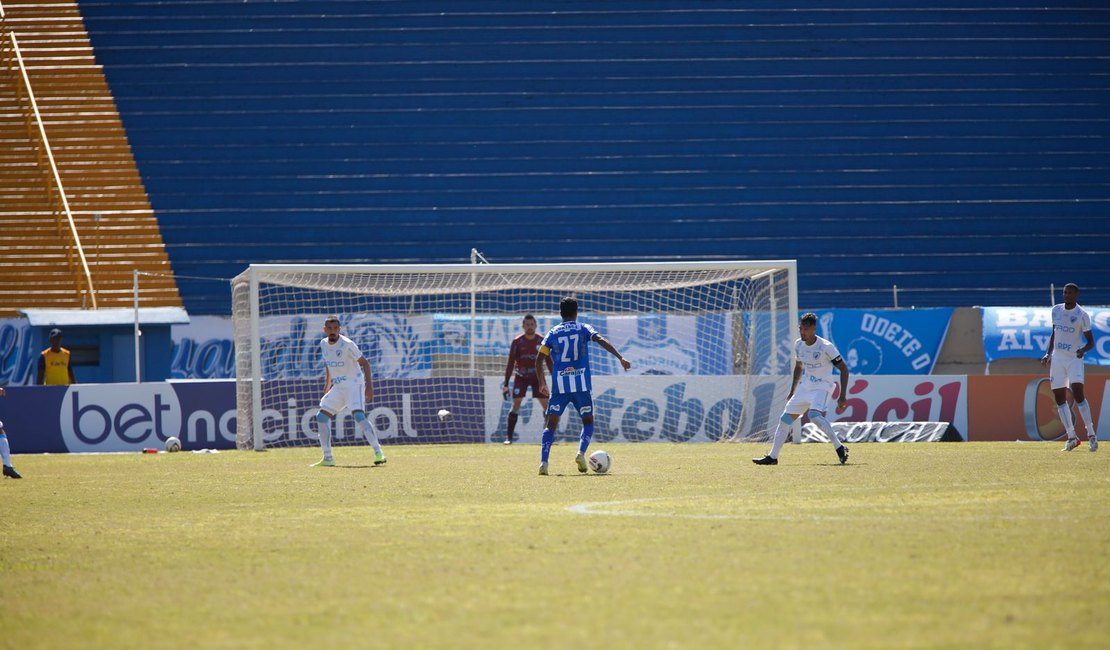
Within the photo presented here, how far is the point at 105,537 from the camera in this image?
8.58 metres

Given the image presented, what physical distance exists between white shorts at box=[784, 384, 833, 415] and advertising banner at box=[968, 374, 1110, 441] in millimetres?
6969

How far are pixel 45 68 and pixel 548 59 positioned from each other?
1295 centimetres

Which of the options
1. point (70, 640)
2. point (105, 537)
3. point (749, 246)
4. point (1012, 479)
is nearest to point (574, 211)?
point (749, 246)

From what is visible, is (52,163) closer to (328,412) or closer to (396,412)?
(396,412)

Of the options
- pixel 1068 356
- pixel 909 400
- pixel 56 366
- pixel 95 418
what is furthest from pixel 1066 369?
pixel 56 366

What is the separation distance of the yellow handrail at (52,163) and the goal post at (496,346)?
630 cm

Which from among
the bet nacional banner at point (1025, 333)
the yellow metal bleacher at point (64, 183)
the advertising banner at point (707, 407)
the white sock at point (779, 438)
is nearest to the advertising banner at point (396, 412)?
the advertising banner at point (707, 407)

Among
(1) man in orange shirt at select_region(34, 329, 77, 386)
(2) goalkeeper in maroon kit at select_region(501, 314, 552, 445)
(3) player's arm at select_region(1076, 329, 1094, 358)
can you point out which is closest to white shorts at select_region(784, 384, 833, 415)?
(3) player's arm at select_region(1076, 329, 1094, 358)

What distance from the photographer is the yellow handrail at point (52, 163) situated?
29.8 metres

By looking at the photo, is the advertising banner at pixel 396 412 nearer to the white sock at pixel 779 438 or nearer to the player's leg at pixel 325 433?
the player's leg at pixel 325 433

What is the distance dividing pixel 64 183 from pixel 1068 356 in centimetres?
2413

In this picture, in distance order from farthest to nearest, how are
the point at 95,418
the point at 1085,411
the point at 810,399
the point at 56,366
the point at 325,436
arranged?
1. the point at 56,366
2. the point at 95,418
3. the point at 1085,411
4. the point at 325,436
5. the point at 810,399

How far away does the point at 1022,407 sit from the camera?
2053 cm

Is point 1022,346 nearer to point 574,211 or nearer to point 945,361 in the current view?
point 945,361
